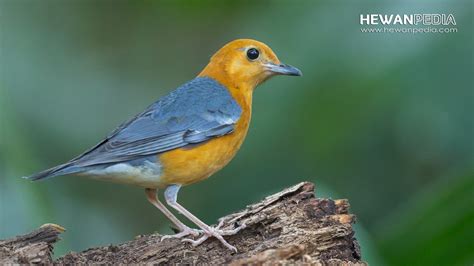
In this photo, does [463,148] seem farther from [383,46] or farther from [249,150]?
[249,150]

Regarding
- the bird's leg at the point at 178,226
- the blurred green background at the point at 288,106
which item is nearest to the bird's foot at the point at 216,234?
the bird's leg at the point at 178,226

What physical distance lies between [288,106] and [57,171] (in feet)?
12.3

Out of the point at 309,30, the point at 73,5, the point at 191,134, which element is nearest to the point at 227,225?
the point at 191,134

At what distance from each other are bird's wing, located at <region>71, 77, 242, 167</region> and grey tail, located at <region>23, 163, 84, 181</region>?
7cm

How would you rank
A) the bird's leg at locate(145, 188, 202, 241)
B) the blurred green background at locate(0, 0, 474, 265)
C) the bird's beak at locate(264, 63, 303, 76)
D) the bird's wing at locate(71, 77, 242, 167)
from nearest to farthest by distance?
the bird's leg at locate(145, 188, 202, 241) < the bird's wing at locate(71, 77, 242, 167) < the bird's beak at locate(264, 63, 303, 76) < the blurred green background at locate(0, 0, 474, 265)

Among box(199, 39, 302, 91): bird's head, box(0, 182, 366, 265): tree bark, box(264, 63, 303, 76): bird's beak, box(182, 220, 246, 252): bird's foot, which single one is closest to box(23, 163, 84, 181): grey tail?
box(0, 182, 366, 265): tree bark

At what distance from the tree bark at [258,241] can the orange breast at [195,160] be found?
677 millimetres

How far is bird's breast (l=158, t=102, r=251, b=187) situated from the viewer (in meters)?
7.43

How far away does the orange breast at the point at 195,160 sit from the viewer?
24.4 feet

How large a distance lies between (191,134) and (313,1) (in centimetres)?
350

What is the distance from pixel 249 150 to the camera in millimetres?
10336

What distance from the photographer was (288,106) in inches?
392

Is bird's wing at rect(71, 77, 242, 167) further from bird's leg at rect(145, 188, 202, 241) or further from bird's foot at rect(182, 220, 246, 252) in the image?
bird's foot at rect(182, 220, 246, 252)

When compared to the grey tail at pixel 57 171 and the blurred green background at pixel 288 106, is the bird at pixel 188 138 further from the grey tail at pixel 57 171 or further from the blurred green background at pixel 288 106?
the blurred green background at pixel 288 106
